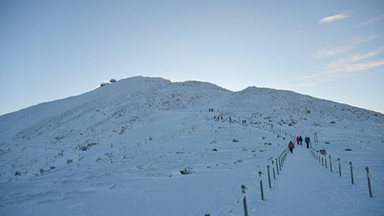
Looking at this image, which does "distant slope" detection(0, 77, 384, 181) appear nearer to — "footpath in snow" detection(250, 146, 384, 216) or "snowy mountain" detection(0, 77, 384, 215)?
"snowy mountain" detection(0, 77, 384, 215)

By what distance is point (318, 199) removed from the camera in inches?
435

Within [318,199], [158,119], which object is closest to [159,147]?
[158,119]

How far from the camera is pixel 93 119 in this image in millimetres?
80312

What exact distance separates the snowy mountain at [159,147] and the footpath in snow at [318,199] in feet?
3.53

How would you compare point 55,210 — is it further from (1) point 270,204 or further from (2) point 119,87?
(2) point 119,87

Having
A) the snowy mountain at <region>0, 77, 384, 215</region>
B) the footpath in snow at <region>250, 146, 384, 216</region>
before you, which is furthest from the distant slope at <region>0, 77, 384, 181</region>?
the footpath in snow at <region>250, 146, 384, 216</region>

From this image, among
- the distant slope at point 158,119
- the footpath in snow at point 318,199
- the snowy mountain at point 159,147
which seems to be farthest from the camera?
the distant slope at point 158,119

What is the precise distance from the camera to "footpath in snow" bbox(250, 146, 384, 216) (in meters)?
9.43

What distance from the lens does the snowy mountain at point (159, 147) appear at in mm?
15337

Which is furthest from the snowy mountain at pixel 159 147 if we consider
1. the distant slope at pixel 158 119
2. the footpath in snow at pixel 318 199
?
the footpath in snow at pixel 318 199

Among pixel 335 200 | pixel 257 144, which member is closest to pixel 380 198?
pixel 335 200

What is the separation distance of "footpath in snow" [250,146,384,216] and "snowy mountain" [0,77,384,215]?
1074 mm

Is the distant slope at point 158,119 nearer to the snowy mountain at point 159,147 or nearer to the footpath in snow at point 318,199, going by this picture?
the snowy mountain at point 159,147

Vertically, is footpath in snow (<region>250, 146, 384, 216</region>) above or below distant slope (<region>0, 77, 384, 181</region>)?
below
